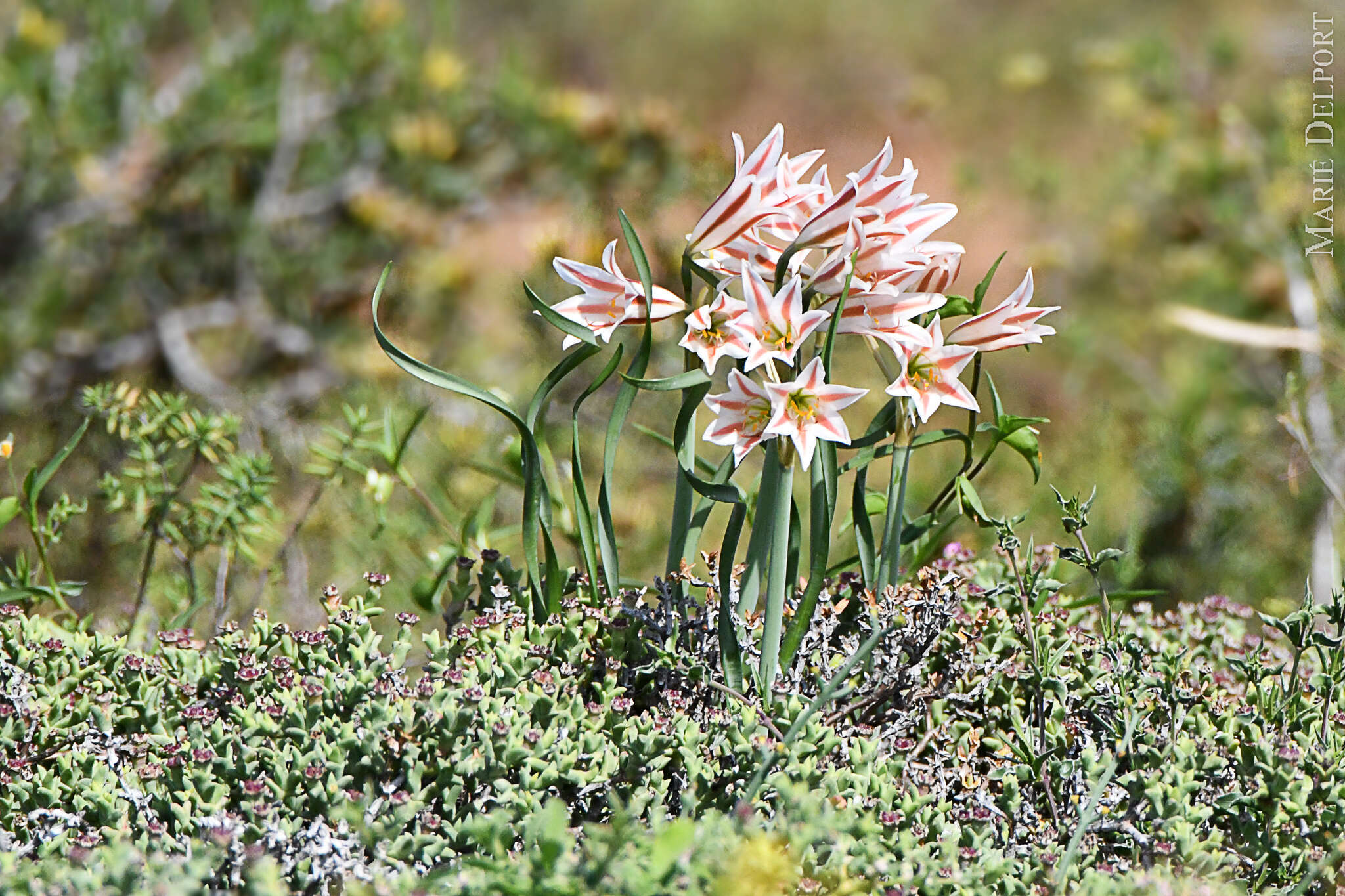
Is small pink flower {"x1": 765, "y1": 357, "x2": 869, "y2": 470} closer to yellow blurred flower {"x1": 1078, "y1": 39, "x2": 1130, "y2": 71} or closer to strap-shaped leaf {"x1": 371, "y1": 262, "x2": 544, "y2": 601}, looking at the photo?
strap-shaped leaf {"x1": 371, "y1": 262, "x2": 544, "y2": 601}

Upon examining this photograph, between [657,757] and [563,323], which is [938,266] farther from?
[657,757]

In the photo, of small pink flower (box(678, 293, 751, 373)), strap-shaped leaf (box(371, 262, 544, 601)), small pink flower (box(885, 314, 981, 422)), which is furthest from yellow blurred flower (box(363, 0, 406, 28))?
small pink flower (box(885, 314, 981, 422))

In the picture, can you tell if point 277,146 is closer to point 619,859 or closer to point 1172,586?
point 1172,586

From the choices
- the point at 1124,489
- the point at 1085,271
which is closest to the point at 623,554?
the point at 1124,489

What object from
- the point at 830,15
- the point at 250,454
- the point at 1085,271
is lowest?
the point at 250,454

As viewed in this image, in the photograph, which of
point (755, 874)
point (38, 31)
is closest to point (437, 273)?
point (38, 31)

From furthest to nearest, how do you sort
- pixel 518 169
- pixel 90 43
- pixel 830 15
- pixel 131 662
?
pixel 830 15 → pixel 518 169 → pixel 90 43 → pixel 131 662

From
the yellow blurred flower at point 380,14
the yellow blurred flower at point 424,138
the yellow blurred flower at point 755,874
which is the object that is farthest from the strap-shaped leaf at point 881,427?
the yellow blurred flower at point 380,14
